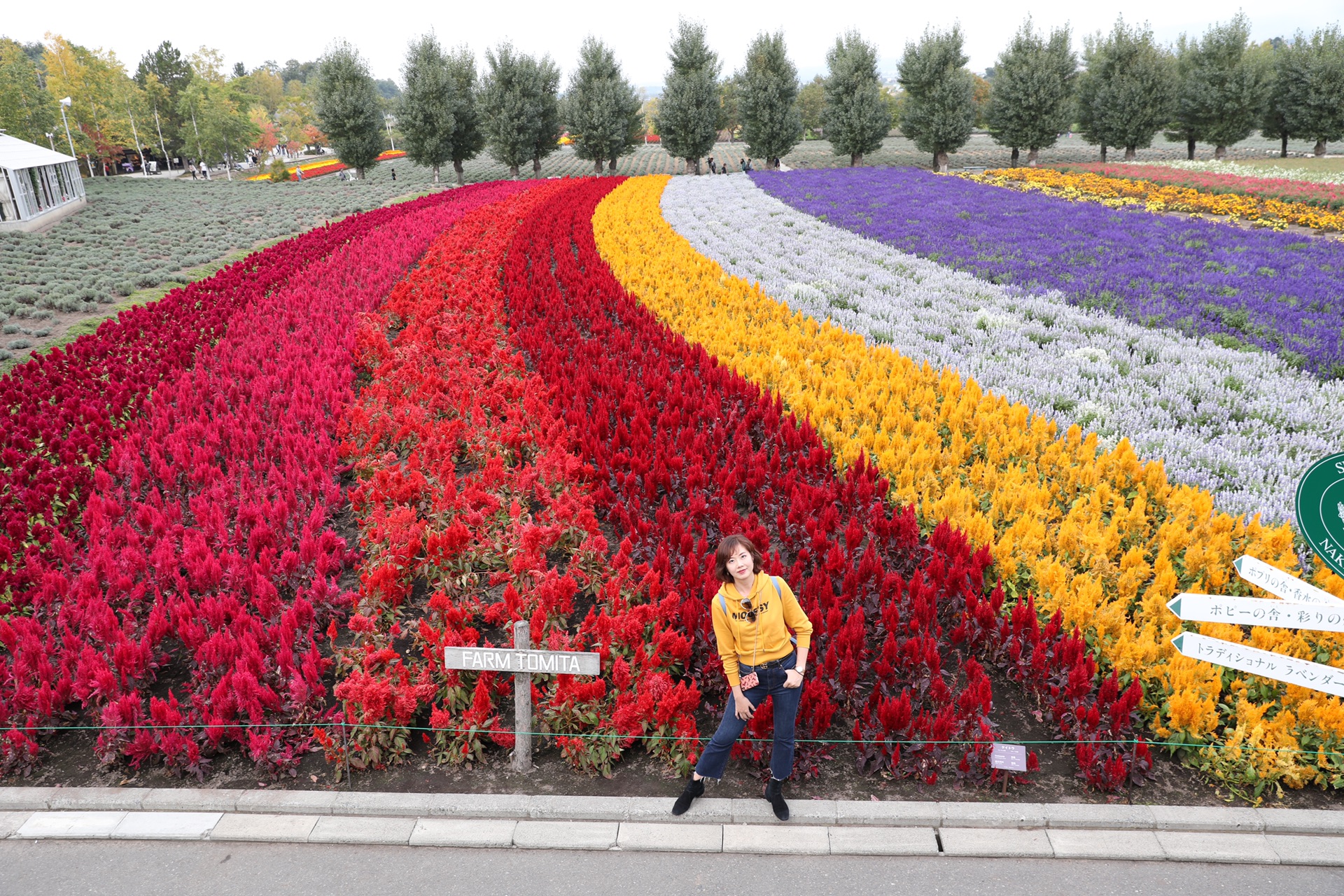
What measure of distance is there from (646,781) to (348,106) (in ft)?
180

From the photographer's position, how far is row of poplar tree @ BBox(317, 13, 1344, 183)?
46250mm

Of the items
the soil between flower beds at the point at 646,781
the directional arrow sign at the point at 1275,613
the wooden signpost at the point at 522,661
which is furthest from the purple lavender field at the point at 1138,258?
the wooden signpost at the point at 522,661

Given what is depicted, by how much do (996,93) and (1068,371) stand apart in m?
47.1

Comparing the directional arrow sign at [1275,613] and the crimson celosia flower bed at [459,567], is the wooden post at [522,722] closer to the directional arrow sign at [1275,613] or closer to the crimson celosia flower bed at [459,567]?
the crimson celosia flower bed at [459,567]

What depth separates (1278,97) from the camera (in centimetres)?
4566

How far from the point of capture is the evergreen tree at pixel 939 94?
48281 millimetres

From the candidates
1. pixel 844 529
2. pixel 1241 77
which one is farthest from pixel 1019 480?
pixel 1241 77

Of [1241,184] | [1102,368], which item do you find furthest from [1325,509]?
[1241,184]

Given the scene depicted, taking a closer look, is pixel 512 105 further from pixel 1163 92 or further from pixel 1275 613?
pixel 1275 613

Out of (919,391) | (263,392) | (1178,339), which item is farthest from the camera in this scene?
(1178,339)

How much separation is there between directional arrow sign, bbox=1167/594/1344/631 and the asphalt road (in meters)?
1.24

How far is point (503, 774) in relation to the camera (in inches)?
174

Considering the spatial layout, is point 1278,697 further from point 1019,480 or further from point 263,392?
point 263,392

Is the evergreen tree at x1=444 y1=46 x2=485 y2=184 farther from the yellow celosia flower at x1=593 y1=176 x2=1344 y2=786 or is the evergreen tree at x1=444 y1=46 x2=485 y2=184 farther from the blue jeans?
the blue jeans
